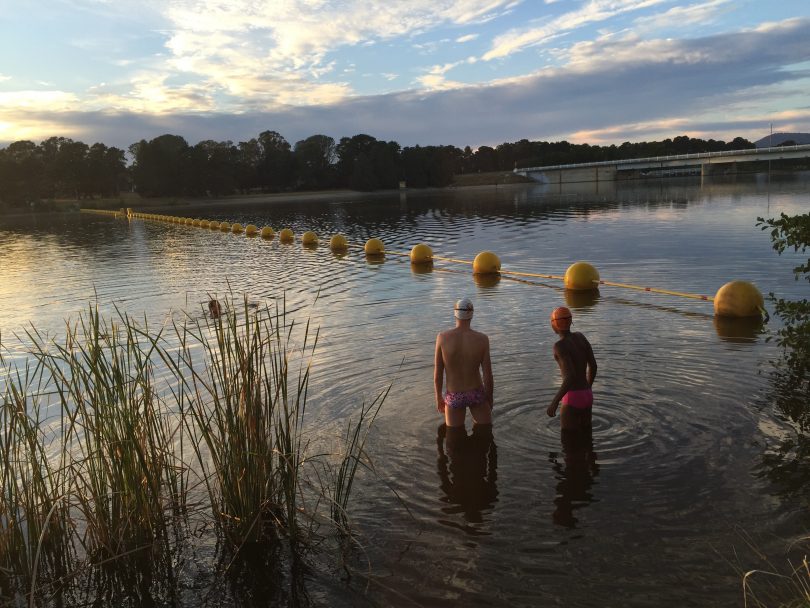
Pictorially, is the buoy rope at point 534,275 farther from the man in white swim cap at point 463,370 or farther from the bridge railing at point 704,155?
the bridge railing at point 704,155

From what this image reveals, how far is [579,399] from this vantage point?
6.93 meters

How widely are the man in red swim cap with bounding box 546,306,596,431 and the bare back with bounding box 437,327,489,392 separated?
2.77 ft

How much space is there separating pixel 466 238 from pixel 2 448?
29947mm

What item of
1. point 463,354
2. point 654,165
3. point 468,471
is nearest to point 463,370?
point 463,354

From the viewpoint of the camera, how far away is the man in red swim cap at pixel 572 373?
6.75m

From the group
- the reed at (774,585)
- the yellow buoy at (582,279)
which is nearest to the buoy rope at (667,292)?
the yellow buoy at (582,279)

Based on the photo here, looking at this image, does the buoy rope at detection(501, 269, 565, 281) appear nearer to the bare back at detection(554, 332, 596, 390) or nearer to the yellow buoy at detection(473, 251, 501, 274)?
the yellow buoy at detection(473, 251, 501, 274)

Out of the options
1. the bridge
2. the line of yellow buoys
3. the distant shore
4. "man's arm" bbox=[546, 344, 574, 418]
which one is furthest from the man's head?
the bridge

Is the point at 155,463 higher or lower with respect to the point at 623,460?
higher

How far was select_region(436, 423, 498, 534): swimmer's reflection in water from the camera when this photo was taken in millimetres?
5852

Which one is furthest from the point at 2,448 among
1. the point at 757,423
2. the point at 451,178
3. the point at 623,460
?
the point at 451,178

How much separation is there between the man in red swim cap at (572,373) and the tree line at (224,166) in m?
119

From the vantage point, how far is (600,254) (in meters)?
24.5

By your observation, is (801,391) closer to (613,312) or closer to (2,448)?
(613,312)
